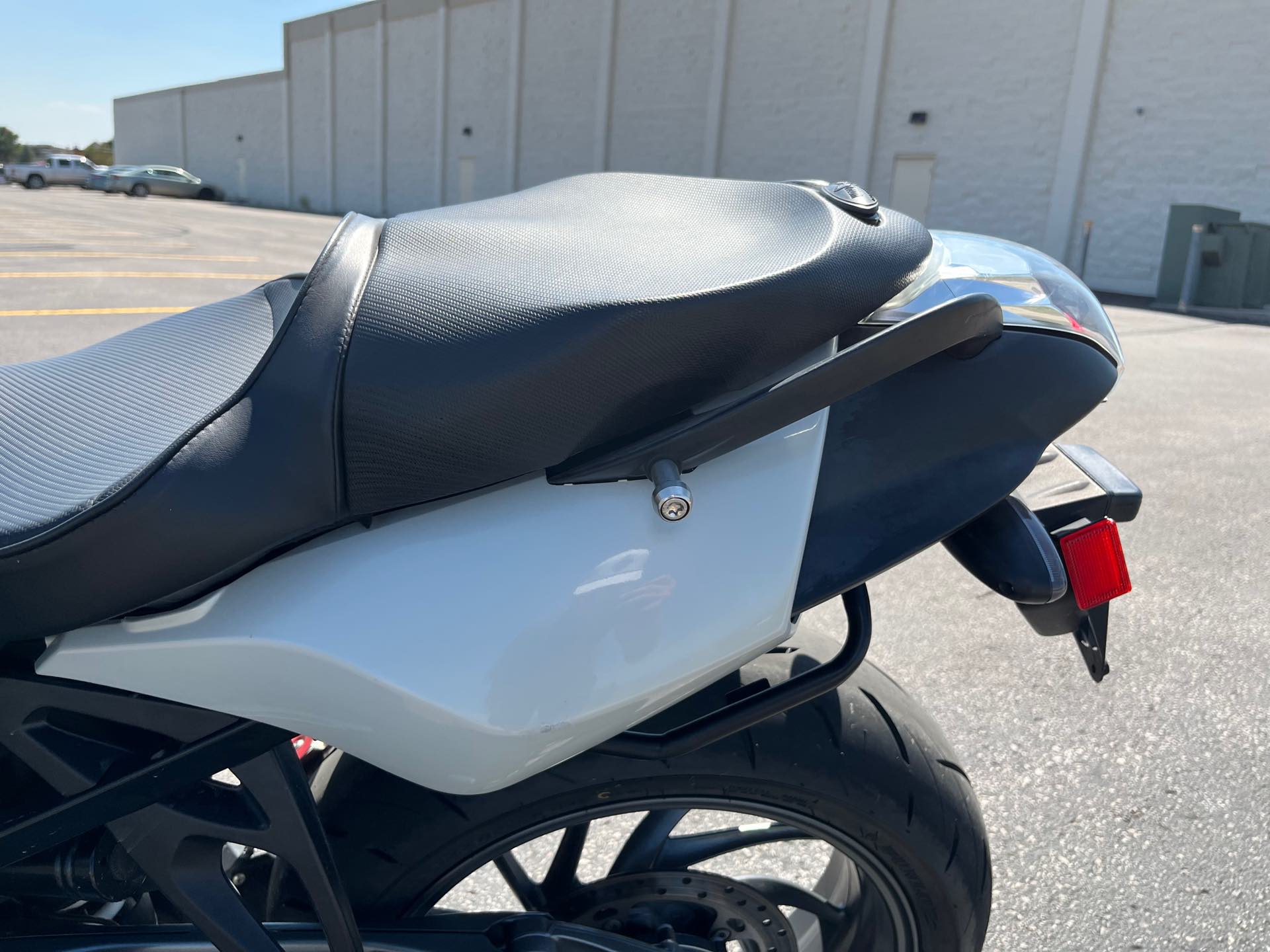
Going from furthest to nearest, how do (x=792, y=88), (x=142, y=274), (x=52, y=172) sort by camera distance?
(x=52, y=172) < (x=792, y=88) < (x=142, y=274)

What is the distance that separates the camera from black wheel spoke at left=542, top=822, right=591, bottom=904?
135cm

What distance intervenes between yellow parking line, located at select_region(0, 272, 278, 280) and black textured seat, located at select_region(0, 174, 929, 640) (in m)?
8.14

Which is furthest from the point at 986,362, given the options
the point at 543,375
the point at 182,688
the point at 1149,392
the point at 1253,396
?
the point at 1253,396

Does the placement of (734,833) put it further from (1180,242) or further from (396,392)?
(1180,242)

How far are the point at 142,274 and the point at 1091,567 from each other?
10.00 meters

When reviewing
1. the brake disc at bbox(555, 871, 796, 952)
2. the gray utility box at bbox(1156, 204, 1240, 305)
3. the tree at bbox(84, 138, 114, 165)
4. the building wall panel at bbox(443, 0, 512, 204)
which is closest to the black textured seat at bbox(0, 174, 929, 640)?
the brake disc at bbox(555, 871, 796, 952)

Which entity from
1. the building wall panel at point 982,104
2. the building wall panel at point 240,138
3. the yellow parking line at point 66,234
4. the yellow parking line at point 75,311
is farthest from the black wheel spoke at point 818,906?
Result: the building wall panel at point 240,138

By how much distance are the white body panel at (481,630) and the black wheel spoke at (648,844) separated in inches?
16.8

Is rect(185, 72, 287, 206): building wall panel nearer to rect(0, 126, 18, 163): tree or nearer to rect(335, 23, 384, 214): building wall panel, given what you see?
rect(335, 23, 384, 214): building wall panel

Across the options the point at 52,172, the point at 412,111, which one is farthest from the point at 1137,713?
the point at 52,172

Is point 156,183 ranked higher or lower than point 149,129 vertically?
lower

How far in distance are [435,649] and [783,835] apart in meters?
0.68

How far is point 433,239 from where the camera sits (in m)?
1.01

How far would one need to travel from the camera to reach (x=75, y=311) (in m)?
6.95
